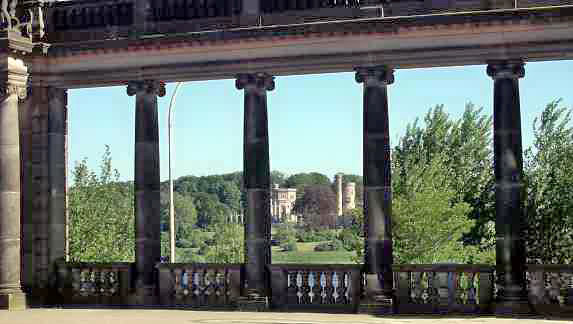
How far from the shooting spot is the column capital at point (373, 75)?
4062cm

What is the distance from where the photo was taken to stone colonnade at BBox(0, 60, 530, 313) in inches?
1551

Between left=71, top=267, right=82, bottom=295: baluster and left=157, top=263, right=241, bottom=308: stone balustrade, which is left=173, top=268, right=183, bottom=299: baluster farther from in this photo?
left=71, top=267, right=82, bottom=295: baluster

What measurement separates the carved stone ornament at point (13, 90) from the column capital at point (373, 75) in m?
16.4

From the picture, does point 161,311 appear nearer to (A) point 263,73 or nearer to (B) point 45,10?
(A) point 263,73

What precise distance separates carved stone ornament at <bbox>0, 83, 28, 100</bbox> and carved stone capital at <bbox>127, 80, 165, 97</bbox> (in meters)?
5.13

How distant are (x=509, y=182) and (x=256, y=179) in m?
11.4

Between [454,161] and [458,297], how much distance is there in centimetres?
8268

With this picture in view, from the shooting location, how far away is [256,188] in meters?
42.4

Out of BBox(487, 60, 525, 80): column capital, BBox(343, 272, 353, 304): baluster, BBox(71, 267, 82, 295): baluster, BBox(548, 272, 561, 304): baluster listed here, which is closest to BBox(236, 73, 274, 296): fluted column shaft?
BBox(343, 272, 353, 304): baluster

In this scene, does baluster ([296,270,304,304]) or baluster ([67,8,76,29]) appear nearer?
baluster ([296,270,304,304])

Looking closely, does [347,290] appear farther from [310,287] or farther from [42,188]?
[42,188]

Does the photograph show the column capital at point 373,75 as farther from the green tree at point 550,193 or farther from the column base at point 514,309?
the green tree at point 550,193

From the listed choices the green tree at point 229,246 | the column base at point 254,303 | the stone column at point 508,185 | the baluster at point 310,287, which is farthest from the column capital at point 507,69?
the green tree at point 229,246

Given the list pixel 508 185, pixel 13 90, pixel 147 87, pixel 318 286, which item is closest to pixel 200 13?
pixel 147 87
